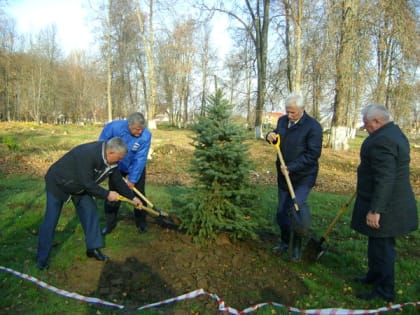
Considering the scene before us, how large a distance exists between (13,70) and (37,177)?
148 ft

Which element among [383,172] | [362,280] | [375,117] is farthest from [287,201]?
[375,117]

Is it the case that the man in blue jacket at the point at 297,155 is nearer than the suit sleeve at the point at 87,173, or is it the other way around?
the suit sleeve at the point at 87,173

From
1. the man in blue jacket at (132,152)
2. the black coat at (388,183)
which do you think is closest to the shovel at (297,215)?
the black coat at (388,183)

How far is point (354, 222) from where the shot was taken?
406cm

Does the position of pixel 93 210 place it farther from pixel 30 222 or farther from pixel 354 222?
pixel 354 222

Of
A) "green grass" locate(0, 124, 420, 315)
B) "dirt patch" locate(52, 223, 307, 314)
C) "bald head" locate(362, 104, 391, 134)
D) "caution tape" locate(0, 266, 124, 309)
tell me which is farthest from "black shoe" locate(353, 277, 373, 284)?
"caution tape" locate(0, 266, 124, 309)

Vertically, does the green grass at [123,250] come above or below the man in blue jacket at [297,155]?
below

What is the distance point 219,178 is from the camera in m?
5.08

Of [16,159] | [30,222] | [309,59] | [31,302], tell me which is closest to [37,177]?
[16,159]

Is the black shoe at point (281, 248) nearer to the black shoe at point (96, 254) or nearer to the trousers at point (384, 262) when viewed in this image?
the trousers at point (384, 262)

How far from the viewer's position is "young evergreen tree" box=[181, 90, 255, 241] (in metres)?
4.96

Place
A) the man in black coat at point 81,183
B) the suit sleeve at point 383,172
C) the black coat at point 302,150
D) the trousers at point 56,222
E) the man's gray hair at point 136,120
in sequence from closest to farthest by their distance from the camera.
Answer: the suit sleeve at point 383,172 → the man in black coat at point 81,183 → the trousers at point 56,222 → the black coat at point 302,150 → the man's gray hair at point 136,120

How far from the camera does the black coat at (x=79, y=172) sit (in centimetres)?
443

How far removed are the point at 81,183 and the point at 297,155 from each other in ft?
9.57
